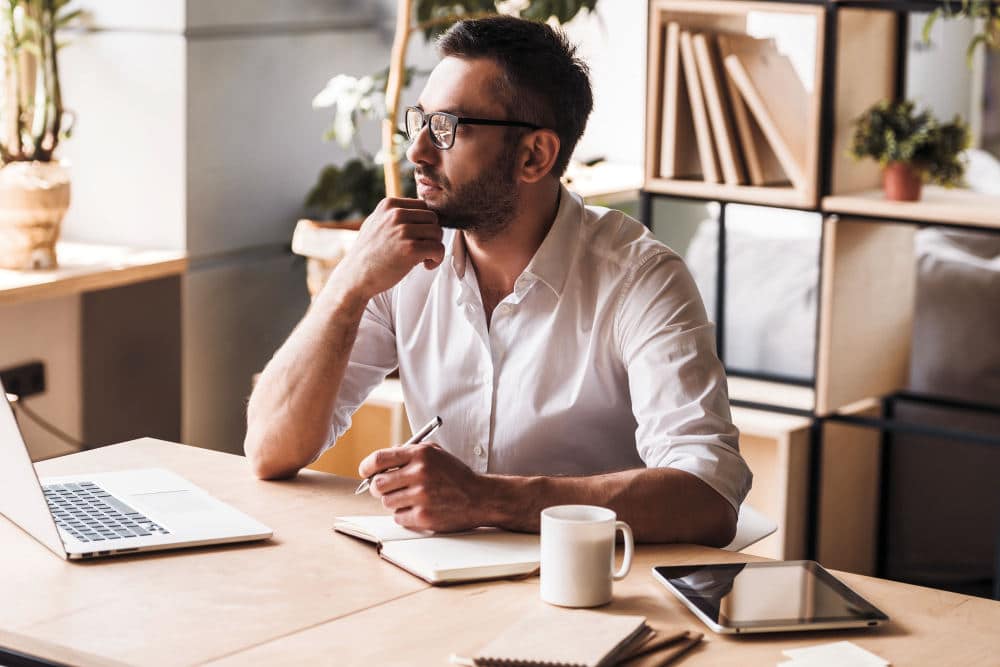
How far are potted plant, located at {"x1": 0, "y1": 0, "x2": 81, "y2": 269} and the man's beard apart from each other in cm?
143

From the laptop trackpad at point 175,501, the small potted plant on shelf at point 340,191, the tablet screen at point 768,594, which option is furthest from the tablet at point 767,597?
the small potted plant on shelf at point 340,191

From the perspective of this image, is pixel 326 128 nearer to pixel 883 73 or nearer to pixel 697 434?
pixel 883 73

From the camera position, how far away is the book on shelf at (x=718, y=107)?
304 centimetres

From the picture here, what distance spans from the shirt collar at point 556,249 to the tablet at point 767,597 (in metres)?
0.59

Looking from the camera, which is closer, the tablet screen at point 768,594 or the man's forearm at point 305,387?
the tablet screen at point 768,594

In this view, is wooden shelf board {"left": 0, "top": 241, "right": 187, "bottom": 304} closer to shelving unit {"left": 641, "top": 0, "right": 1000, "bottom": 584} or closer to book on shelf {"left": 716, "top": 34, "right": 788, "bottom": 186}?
shelving unit {"left": 641, "top": 0, "right": 1000, "bottom": 584}

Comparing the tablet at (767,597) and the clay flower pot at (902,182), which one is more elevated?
the clay flower pot at (902,182)

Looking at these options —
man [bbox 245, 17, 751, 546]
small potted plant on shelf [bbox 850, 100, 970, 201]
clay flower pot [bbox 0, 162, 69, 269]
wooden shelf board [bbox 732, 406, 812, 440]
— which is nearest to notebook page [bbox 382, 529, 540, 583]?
man [bbox 245, 17, 751, 546]

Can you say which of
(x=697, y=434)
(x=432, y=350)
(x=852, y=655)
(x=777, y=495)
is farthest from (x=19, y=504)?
(x=777, y=495)

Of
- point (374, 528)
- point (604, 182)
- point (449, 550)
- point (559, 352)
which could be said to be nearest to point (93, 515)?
point (374, 528)

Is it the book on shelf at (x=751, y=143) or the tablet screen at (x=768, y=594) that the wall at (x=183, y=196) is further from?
the tablet screen at (x=768, y=594)

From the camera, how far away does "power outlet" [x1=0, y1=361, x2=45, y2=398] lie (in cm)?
330

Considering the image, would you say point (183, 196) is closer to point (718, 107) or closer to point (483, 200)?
point (718, 107)

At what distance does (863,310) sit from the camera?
316 cm
